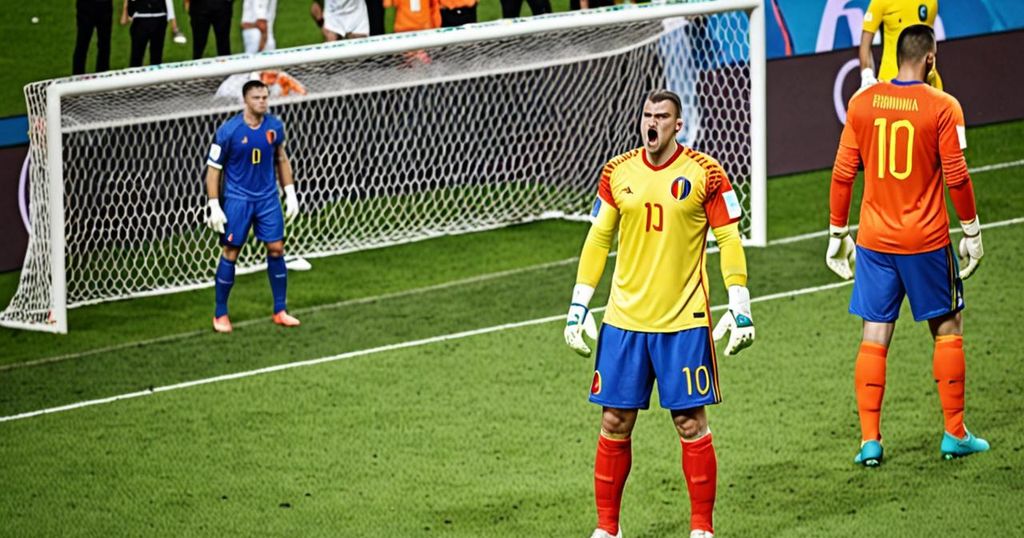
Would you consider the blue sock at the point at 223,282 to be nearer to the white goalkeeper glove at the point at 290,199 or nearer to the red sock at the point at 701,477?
the white goalkeeper glove at the point at 290,199

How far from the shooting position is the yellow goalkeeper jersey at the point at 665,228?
23.4 feet

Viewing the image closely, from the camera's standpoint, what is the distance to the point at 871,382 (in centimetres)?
844

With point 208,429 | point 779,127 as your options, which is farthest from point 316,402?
point 779,127

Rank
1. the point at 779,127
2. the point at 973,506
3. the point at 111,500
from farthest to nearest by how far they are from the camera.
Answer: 1. the point at 779,127
2. the point at 111,500
3. the point at 973,506

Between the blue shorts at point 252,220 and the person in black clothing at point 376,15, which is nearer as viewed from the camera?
the blue shorts at point 252,220

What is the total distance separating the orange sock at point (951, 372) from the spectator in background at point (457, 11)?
28.7ft

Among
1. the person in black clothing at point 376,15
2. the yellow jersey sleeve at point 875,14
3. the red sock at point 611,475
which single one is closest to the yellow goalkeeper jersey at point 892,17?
the yellow jersey sleeve at point 875,14

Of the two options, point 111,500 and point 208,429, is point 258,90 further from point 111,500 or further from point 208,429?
point 111,500

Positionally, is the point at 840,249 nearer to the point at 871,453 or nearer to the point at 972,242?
the point at 972,242

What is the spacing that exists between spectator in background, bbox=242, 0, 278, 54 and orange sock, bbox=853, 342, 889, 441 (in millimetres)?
8892

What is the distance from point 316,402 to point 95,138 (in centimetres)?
414

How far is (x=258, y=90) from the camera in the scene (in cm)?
1154

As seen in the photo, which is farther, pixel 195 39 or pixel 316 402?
pixel 195 39

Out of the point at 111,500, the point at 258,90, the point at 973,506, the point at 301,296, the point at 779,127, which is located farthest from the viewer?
the point at 779,127
